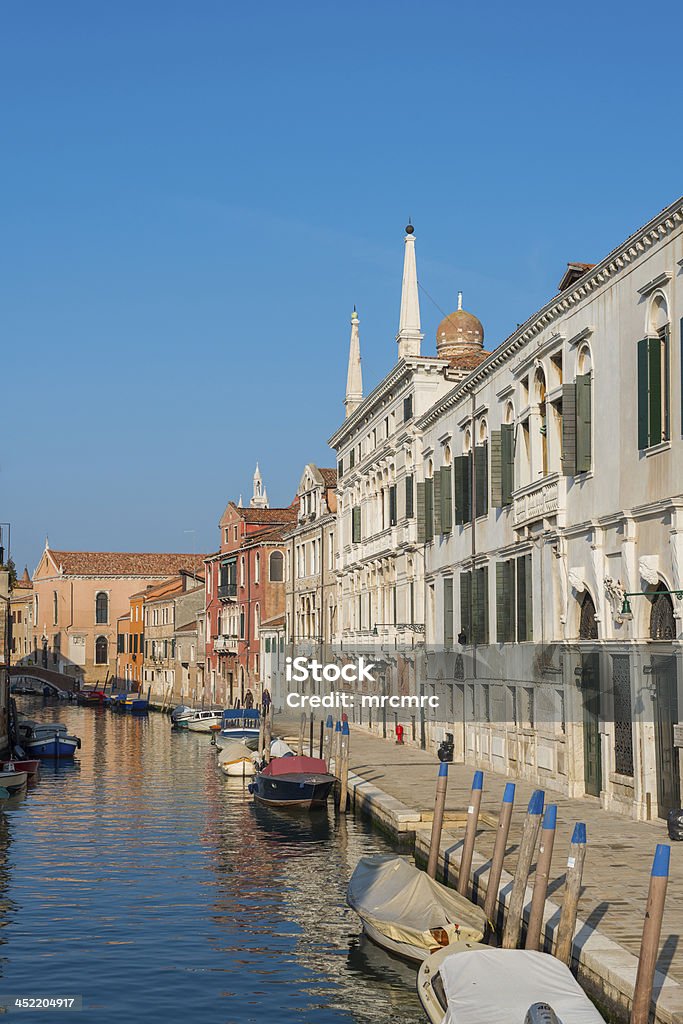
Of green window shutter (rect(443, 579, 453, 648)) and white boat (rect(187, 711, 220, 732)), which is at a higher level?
green window shutter (rect(443, 579, 453, 648))

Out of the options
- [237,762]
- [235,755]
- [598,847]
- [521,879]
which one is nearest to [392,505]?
[235,755]

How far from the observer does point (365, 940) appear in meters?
16.3

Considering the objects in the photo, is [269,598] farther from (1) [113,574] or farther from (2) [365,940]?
(2) [365,940]

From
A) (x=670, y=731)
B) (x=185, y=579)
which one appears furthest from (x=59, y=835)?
(x=185, y=579)

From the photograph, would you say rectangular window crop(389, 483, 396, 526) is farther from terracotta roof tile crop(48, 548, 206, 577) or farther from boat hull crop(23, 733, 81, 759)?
terracotta roof tile crop(48, 548, 206, 577)

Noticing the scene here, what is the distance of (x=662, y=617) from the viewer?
64.6 ft

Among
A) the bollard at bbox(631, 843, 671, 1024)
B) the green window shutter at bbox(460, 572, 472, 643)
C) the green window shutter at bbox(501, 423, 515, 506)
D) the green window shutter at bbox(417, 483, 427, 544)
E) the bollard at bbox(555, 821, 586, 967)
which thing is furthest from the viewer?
the green window shutter at bbox(417, 483, 427, 544)

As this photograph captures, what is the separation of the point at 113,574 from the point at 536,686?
85.3m

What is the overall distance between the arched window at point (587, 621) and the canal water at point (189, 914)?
5580mm

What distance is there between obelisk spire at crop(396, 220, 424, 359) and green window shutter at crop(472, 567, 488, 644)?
1256 cm

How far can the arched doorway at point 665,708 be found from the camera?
62.7ft

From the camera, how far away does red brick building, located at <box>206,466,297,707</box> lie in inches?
2655

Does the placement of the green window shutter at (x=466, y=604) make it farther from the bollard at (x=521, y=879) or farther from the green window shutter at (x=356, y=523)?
the bollard at (x=521, y=879)

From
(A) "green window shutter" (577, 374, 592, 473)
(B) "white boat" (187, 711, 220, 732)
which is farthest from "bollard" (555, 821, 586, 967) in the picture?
(B) "white boat" (187, 711, 220, 732)
